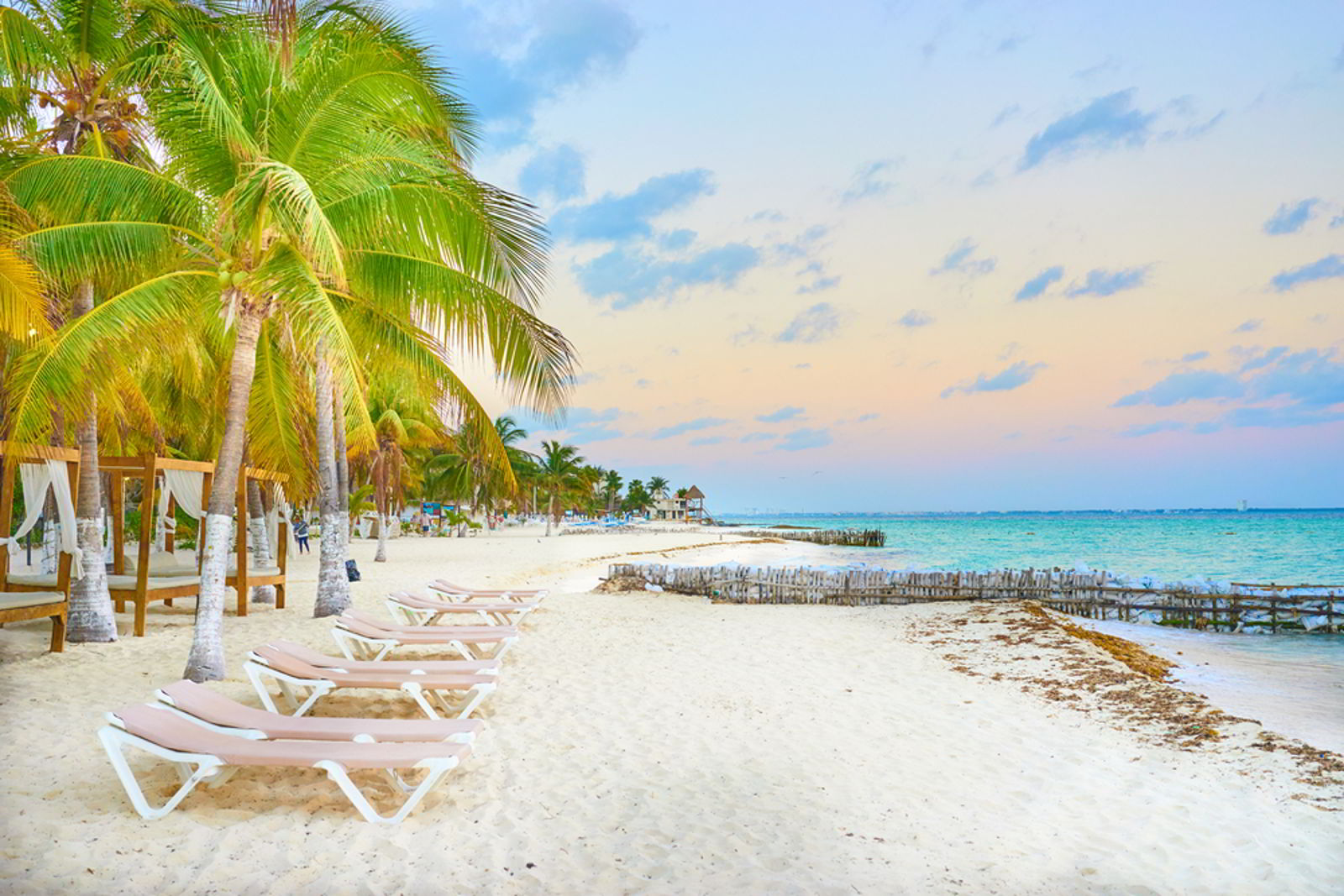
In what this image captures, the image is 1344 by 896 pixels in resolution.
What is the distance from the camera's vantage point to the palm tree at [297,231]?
6.02 metres

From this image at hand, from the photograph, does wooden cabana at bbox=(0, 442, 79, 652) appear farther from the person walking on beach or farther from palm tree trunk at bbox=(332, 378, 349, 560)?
the person walking on beach

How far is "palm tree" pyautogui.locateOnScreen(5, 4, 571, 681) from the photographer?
6023mm

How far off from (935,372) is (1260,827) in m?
17.4

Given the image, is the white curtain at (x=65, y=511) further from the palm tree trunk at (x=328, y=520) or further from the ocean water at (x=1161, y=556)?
the ocean water at (x=1161, y=556)

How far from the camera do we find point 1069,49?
1173cm

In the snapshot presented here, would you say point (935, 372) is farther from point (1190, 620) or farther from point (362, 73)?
point (362, 73)

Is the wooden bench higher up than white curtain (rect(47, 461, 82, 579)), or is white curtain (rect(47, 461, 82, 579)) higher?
white curtain (rect(47, 461, 82, 579))

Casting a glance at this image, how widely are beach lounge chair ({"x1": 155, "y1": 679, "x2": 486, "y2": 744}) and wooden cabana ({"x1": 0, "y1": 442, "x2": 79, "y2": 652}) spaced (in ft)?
13.6

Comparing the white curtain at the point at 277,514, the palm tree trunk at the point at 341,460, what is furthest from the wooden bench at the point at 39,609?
the white curtain at the point at 277,514

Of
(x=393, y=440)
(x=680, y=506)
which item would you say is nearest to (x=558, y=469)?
(x=393, y=440)

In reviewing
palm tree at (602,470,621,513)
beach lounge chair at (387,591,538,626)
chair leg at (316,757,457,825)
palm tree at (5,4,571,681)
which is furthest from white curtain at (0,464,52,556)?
palm tree at (602,470,621,513)

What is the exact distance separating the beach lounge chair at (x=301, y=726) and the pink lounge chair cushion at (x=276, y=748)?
0.08m

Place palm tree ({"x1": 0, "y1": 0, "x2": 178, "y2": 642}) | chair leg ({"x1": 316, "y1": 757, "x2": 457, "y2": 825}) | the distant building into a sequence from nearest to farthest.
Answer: chair leg ({"x1": 316, "y1": 757, "x2": 457, "y2": 825}), palm tree ({"x1": 0, "y1": 0, "x2": 178, "y2": 642}), the distant building

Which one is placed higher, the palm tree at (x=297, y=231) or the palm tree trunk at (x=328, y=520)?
the palm tree at (x=297, y=231)
